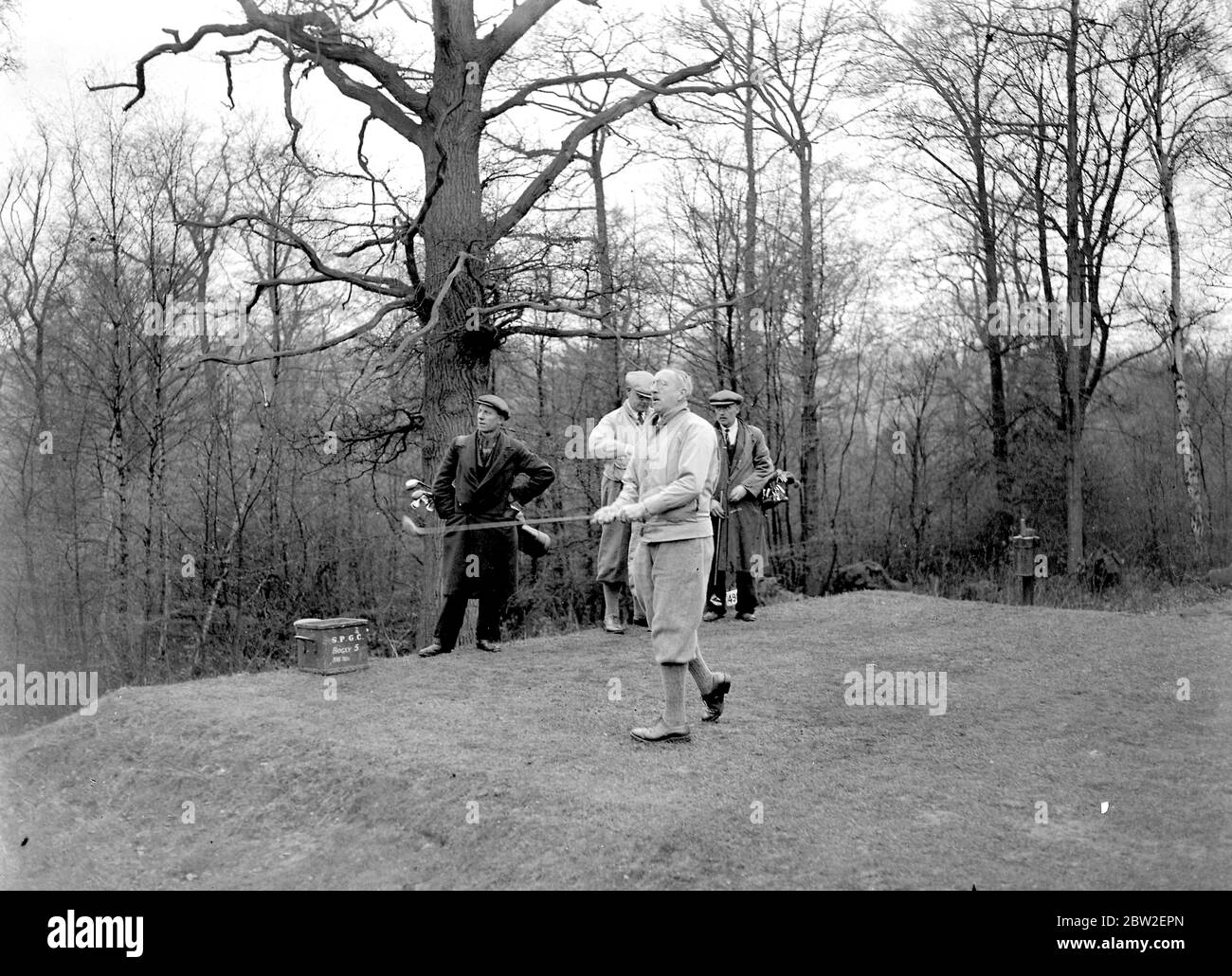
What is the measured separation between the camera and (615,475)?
10.6 m

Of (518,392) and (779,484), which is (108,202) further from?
(779,484)

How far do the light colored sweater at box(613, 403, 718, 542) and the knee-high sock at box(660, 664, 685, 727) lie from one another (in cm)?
79

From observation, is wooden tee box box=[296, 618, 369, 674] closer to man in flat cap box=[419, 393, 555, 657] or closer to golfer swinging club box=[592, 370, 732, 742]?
man in flat cap box=[419, 393, 555, 657]

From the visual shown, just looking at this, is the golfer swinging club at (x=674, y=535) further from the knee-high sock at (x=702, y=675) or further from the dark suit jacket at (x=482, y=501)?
the dark suit jacket at (x=482, y=501)

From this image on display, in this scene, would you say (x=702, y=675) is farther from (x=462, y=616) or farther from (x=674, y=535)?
(x=462, y=616)

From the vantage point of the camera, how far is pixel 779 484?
38.0 feet

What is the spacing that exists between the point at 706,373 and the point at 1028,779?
56.7 feet

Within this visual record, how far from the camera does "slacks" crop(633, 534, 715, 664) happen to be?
21.0 ft

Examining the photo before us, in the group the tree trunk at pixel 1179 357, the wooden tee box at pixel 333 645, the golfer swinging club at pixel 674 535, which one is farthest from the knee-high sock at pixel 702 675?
the tree trunk at pixel 1179 357

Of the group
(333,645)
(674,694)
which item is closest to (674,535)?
(674,694)

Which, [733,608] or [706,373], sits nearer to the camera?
[733,608]
